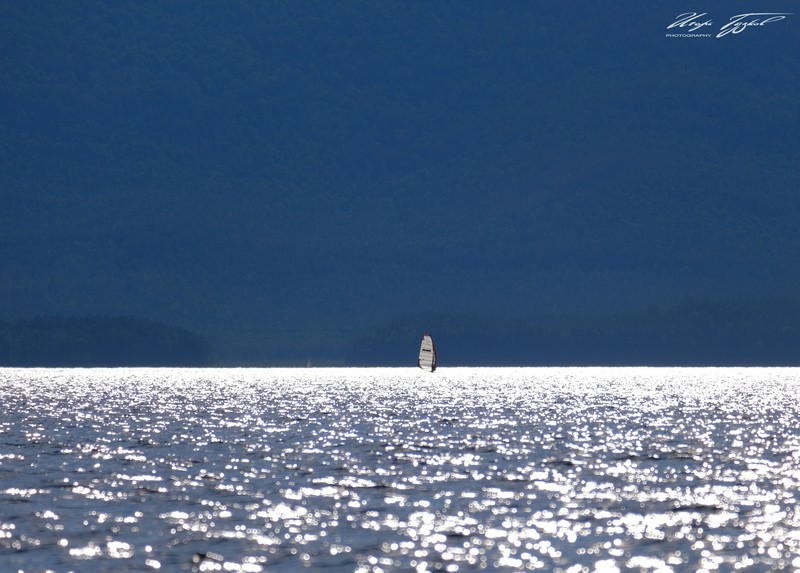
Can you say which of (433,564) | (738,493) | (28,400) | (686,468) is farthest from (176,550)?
(28,400)

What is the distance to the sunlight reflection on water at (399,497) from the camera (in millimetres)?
40625

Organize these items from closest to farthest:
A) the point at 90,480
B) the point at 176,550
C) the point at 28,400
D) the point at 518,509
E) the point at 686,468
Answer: the point at 176,550 → the point at 518,509 → the point at 90,480 → the point at 686,468 → the point at 28,400

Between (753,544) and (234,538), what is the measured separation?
1840cm

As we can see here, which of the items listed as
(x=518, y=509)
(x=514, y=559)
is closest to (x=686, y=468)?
(x=518, y=509)

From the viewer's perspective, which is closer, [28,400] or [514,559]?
[514,559]

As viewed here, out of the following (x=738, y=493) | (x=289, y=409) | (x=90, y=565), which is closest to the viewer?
(x=90, y=565)

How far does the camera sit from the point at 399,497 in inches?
2210

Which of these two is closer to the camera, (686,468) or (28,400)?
(686,468)

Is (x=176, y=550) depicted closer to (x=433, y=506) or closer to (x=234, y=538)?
(x=234, y=538)

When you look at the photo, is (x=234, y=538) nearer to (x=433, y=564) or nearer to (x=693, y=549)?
(x=433, y=564)

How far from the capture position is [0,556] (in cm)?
4003

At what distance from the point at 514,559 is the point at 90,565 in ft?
44.8

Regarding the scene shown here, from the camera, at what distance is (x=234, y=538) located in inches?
1732

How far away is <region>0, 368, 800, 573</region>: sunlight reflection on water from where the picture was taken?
40625mm
